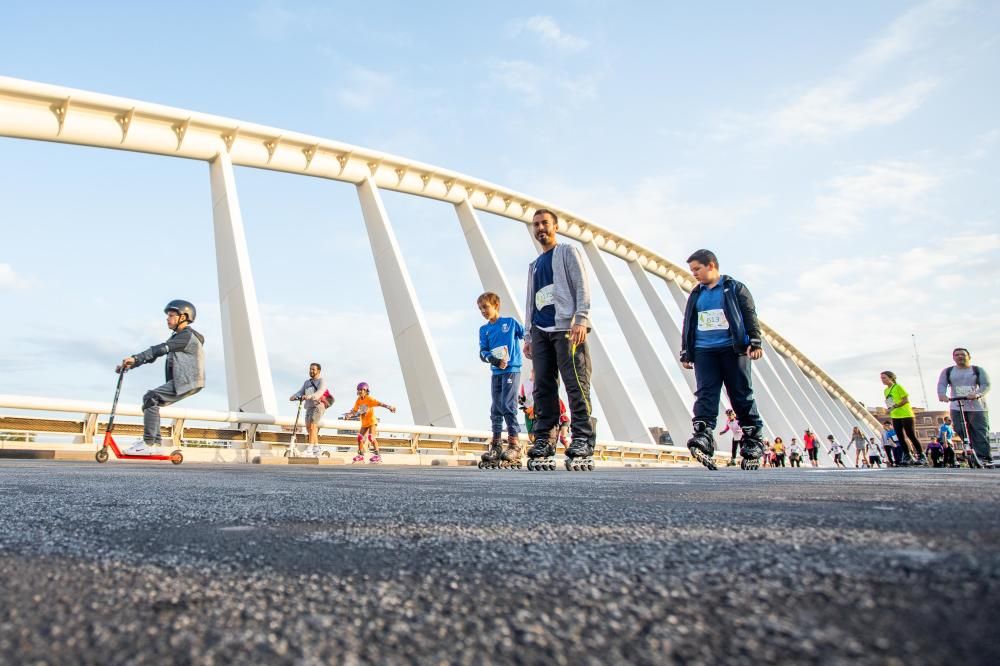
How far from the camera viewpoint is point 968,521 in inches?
40.0

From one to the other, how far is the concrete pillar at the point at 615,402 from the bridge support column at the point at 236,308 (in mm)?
10954

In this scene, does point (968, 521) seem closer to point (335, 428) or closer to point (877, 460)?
point (335, 428)

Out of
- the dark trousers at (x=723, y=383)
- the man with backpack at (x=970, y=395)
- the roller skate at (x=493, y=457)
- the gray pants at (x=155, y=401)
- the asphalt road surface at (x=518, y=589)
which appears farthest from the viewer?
the man with backpack at (x=970, y=395)

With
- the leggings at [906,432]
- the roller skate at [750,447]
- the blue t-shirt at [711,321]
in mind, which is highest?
the blue t-shirt at [711,321]

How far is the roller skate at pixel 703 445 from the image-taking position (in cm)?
509

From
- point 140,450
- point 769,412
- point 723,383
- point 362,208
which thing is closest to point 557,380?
point 723,383

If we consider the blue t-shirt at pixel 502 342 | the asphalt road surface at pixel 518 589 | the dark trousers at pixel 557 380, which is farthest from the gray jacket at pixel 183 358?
the asphalt road surface at pixel 518 589

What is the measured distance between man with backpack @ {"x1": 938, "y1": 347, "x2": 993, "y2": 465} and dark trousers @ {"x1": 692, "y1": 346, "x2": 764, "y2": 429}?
530 centimetres

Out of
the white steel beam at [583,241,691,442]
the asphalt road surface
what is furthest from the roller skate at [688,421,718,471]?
the white steel beam at [583,241,691,442]

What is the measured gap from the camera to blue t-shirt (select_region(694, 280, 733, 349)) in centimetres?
Result: 527

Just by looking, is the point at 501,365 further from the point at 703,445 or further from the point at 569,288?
the point at 703,445

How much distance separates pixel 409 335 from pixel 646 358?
551 inches

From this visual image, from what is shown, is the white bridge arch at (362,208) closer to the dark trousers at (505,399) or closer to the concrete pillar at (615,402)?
the concrete pillar at (615,402)

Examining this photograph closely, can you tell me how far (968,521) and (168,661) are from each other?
1142mm
